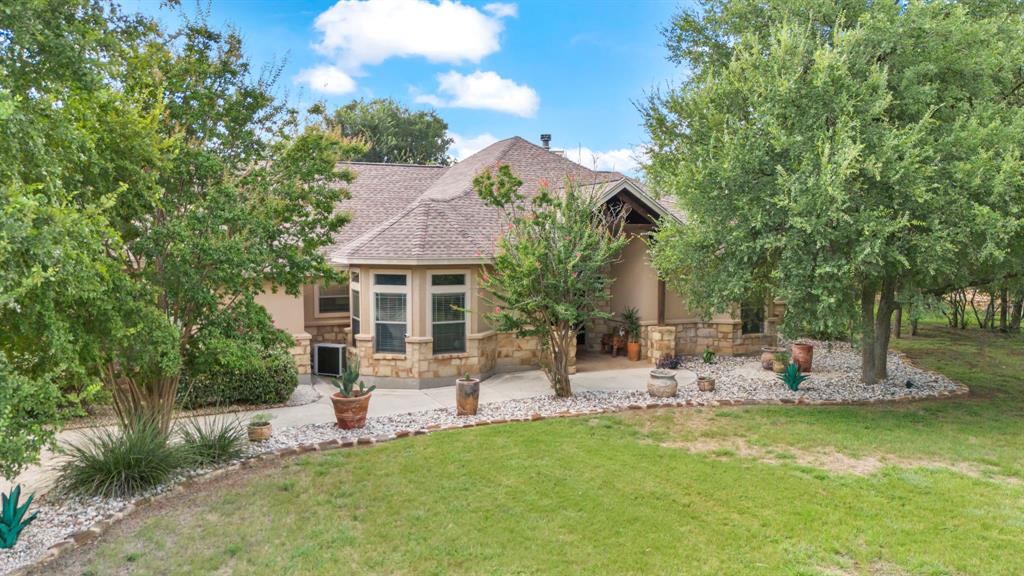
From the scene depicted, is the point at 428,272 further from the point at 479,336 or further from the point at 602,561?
the point at 602,561

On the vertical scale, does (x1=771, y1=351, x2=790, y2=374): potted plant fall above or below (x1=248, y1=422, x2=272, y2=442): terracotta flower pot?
above

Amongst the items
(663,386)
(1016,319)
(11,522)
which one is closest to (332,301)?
(663,386)

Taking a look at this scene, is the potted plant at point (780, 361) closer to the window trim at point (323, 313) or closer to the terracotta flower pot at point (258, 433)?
the window trim at point (323, 313)

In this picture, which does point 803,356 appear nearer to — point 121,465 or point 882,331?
point 882,331

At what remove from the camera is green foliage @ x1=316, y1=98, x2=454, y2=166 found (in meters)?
36.9

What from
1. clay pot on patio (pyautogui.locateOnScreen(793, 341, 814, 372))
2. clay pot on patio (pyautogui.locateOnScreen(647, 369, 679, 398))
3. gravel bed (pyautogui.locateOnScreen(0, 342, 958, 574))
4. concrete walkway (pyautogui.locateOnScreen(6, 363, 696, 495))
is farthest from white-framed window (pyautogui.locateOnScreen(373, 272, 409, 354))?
clay pot on patio (pyautogui.locateOnScreen(793, 341, 814, 372))

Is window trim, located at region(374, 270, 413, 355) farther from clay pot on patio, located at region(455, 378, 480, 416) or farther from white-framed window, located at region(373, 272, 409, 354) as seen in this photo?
clay pot on patio, located at region(455, 378, 480, 416)

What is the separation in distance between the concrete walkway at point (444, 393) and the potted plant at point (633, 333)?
50 cm

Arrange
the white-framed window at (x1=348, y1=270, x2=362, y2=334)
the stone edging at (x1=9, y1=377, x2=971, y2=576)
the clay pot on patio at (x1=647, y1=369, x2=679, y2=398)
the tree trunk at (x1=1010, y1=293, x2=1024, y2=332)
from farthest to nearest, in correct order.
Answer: the tree trunk at (x1=1010, y1=293, x2=1024, y2=332) → the white-framed window at (x1=348, y1=270, x2=362, y2=334) → the clay pot on patio at (x1=647, y1=369, x2=679, y2=398) → the stone edging at (x1=9, y1=377, x2=971, y2=576)

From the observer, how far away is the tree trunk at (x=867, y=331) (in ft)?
39.3

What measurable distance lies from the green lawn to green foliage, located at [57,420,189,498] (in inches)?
29.3

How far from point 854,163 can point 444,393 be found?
28.6 ft

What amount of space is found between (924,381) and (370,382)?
12.9m

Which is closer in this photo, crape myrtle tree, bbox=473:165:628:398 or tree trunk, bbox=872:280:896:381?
crape myrtle tree, bbox=473:165:628:398
